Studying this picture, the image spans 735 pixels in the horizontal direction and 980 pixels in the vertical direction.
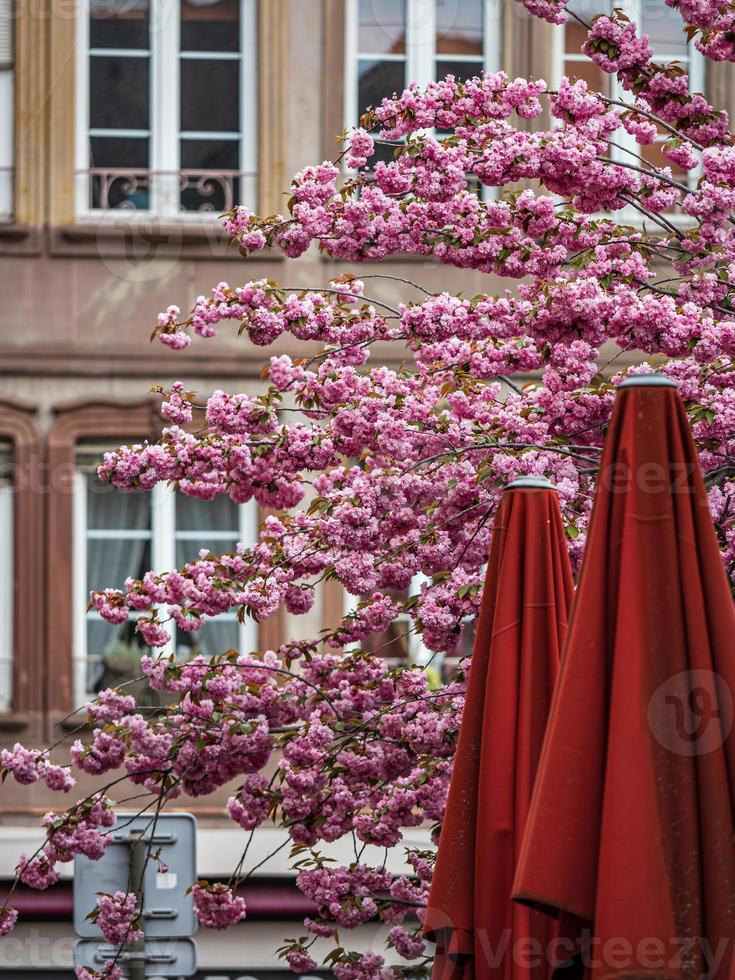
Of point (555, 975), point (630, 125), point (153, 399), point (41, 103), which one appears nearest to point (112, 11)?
point (41, 103)

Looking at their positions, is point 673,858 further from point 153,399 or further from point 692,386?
point 153,399

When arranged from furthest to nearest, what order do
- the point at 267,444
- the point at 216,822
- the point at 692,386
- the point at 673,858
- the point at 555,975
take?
the point at 216,822
the point at 267,444
the point at 692,386
the point at 555,975
the point at 673,858

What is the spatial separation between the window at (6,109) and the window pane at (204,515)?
2988 mm

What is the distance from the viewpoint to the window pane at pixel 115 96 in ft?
49.8

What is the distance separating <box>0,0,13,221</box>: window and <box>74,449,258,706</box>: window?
2.37 metres

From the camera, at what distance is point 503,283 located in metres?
15.1

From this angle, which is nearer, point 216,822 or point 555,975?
point 555,975

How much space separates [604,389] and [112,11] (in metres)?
8.92

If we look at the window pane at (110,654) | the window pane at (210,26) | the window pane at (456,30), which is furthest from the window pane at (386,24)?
the window pane at (110,654)

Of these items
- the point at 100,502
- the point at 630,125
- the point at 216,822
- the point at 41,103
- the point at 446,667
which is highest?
the point at 41,103

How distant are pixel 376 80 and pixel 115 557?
487 cm

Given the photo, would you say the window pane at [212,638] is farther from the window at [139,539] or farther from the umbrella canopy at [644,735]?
the umbrella canopy at [644,735]

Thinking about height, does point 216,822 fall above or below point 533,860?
below

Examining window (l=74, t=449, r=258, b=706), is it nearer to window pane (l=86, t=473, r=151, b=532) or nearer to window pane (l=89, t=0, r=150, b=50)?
window pane (l=86, t=473, r=151, b=532)
